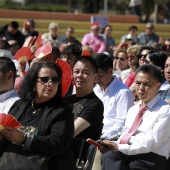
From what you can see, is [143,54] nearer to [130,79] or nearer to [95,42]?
[130,79]

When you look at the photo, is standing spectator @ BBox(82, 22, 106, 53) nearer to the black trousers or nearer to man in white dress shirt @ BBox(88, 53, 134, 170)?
man in white dress shirt @ BBox(88, 53, 134, 170)

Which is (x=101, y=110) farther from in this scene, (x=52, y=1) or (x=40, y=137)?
(x=52, y=1)

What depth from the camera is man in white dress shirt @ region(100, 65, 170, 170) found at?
16.5 ft

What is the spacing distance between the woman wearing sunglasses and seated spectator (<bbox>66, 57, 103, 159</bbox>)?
0.65m

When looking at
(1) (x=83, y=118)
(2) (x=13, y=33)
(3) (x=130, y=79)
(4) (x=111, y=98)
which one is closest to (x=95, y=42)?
(2) (x=13, y=33)

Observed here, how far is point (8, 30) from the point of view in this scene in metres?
14.3

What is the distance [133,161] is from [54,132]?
3.53 ft

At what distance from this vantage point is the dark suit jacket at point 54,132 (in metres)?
4.34

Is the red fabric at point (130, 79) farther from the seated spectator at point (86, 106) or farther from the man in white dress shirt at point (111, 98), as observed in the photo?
the seated spectator at point (86, 106)

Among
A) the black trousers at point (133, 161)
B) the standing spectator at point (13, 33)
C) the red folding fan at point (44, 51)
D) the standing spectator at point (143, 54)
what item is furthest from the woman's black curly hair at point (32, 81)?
the standing spectator at point (13, 33)

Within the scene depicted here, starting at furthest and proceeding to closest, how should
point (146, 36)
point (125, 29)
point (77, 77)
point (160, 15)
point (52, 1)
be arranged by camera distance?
point (52, 1), point (160, 15), point (125, 29), point (146, 36), point (77, 77)

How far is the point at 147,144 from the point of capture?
5016mm

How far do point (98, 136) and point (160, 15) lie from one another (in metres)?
30.4

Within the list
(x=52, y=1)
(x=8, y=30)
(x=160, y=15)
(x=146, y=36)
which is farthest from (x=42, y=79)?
(x=52, y=1)
